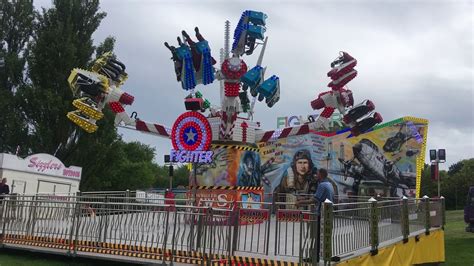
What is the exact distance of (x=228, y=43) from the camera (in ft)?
54.4

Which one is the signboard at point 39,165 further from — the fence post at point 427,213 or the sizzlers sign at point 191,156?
the fence post at point 427,213

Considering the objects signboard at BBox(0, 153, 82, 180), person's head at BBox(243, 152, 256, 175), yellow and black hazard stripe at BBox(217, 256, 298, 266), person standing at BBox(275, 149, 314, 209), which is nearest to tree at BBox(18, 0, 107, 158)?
signboard at BBox(0, 153, 82, 180)

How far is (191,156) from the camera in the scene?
1545 cm

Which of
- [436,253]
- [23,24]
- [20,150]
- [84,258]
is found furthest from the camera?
[23,24]

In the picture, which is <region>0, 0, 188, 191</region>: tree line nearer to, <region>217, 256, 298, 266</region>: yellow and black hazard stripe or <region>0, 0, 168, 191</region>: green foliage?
<region>0, 0, 168, 191</region>: green foliage

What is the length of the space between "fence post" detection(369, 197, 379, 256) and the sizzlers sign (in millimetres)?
6578

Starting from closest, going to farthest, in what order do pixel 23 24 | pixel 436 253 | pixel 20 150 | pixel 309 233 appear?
pixel 309 233 < pixel 436 253 < pixel 20 150 < pixel 23 24

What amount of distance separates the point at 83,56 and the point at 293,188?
15652mm

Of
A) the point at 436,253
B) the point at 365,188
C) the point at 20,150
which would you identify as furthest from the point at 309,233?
the point at 20,150

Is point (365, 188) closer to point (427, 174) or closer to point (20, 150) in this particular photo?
point (20, 150)

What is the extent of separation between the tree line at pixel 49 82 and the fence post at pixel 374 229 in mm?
22717

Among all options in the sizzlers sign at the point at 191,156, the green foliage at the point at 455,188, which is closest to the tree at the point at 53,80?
the sizzlers sign at the point at 191,156

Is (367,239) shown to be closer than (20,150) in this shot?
Yes

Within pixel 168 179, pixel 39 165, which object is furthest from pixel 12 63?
pixel 168 179
